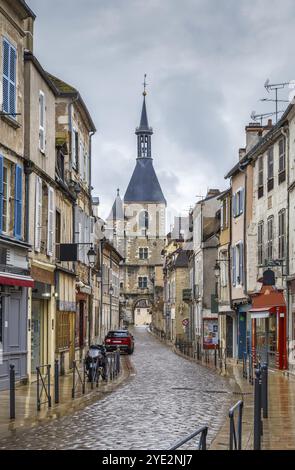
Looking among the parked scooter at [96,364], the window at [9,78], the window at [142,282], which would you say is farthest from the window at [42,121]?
the window at [142,282]

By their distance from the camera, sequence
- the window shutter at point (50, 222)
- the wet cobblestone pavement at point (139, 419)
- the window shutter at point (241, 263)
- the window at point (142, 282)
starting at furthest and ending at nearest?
1. the window at point (142, 282)
2. the window shutter at point (241, 263)
3. the window shutter at point (50, 222)
4. the wet cobblestone pavement at point (139, 419)

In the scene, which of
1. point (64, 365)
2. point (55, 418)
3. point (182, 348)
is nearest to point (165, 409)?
point (55, 418)

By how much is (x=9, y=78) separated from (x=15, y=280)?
499 centimetres

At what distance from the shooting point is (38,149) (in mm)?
24250

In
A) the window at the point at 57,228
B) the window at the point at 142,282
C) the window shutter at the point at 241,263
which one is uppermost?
the window at the point at 142,282

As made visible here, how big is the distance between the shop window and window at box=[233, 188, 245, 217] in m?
10.8

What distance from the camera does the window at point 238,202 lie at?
3722cm

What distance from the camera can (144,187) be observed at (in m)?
132

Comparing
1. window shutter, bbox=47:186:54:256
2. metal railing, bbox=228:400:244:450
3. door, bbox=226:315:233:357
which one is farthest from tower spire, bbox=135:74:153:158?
metal railing, bbox=228:400:244:450

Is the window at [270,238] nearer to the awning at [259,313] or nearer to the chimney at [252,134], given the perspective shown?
the awning at [259,313]

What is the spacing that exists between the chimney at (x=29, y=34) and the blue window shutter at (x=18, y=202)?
13.1 feet

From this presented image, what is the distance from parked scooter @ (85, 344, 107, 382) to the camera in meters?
23.2

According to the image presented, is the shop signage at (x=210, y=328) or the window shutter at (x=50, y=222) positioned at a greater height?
the window shutter at (x=50, y=222)

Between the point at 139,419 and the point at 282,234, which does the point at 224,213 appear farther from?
the point at 139,419
